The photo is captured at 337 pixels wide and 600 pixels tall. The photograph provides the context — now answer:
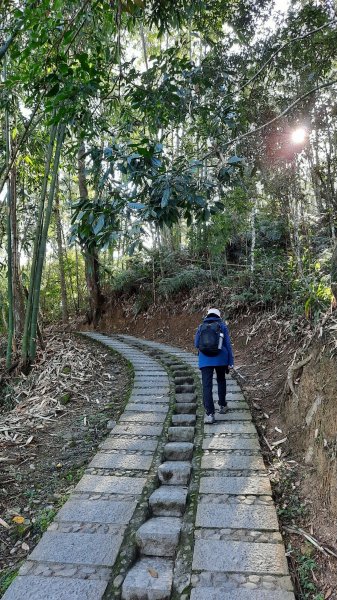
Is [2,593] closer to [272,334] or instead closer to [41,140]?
[272,334]

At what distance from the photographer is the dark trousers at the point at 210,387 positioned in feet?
12.6

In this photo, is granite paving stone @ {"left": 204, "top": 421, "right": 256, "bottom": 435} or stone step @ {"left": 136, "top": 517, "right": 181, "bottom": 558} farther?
granite paving stone @ {"left": 204, "top": 421, "right": 256, "bottom": 435}

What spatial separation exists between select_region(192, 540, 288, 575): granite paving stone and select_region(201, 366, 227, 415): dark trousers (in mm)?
1698

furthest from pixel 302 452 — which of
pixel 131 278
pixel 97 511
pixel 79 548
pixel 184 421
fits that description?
pixel 131 278

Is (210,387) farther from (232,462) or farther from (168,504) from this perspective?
(168,504)

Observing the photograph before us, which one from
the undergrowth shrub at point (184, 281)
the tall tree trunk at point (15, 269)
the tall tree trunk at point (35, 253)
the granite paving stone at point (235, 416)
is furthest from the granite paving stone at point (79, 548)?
the undergrowth shrub at point (184, 281)

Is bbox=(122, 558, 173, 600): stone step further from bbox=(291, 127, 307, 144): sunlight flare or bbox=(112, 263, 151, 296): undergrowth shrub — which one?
bbox=(112, 263, 151, 296): undergrowth shrub

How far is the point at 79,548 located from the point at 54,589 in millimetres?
289

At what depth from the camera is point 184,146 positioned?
6.95 m

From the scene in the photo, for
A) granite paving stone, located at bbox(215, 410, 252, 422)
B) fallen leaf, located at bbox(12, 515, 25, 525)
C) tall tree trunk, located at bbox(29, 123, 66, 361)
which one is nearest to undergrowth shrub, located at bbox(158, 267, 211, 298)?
tall tree trunk, located at bbox(29, 123, 66, 361)

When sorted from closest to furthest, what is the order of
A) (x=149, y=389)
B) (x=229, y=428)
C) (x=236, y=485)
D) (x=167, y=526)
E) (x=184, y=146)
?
(x=167, y=526), (x=236, y=485), (x=229, y=428), (x=149, y=389), (x=184, y=146)

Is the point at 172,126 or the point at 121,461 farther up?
the point at 172,126

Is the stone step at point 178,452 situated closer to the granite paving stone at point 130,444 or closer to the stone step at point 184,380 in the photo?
the granite paving stone at point 130,444

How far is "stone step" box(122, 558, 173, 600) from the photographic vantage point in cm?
186
